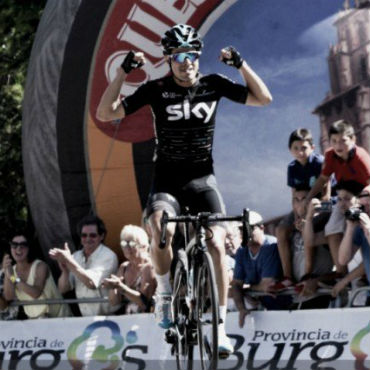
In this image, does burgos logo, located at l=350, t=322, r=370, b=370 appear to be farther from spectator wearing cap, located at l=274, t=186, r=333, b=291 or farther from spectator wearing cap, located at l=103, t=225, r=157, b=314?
spectator wearing cap, located at l=103, t=225, r=157, b=314

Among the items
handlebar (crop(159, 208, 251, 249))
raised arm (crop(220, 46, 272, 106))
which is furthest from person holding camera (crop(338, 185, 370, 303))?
handlebar (crop(159, 208, 251, 249))

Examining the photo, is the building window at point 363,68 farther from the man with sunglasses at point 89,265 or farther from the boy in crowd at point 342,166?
the man with sunglasses at point 89,265

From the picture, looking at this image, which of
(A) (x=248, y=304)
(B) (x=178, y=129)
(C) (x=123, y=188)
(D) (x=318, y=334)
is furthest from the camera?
(C) (x=123, y=188)

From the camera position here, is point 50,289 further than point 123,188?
No

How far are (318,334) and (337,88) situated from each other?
2883mm

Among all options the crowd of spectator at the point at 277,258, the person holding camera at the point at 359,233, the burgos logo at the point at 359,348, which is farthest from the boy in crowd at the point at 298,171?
the burgos logo at the point at 359,348

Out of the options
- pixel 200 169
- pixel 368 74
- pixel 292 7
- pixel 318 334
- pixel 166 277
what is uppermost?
pixel 292 7

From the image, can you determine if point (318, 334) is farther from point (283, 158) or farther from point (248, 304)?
point (283, 158)

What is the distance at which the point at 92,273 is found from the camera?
11.7 metres

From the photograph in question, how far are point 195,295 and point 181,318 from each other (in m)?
0.28

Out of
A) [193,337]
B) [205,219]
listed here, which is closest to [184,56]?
[205,219]

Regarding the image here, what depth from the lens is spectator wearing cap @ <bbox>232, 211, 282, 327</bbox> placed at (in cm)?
1081

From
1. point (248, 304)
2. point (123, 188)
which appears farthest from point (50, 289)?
point (248, 304)

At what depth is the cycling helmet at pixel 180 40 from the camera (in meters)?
8.25
